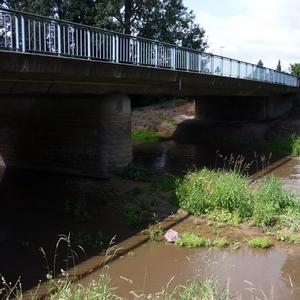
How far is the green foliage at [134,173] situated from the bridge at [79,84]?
0.29 metres

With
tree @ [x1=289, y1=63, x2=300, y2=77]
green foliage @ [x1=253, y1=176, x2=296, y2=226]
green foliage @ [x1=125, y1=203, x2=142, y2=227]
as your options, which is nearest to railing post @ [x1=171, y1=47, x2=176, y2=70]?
green foliage @ [x1=253, y1=176, x2=296, y2=226]

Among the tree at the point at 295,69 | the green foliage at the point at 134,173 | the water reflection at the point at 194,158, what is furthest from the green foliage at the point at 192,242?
the tree at the point at 295,69

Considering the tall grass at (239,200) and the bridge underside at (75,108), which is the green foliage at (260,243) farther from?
the bridge underside at (75,108)

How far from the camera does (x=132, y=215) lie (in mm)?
8852

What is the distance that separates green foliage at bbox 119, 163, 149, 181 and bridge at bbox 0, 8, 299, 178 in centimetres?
29

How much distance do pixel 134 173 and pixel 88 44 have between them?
14.8 ft

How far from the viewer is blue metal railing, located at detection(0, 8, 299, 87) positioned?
25.0 ft

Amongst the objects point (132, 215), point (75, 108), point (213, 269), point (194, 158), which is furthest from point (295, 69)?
point (213, 269)

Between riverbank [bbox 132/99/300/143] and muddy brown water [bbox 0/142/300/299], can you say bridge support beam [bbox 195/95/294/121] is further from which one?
muddy brown water [bbox 0/142/300/299]

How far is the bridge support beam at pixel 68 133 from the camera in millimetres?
12266

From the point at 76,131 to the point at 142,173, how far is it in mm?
2906

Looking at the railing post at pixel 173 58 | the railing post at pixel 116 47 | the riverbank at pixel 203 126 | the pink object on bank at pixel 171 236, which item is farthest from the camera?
the riverbank at pixel 203 126

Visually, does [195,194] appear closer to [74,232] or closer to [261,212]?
[261,212]

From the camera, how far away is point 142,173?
12.2 m
